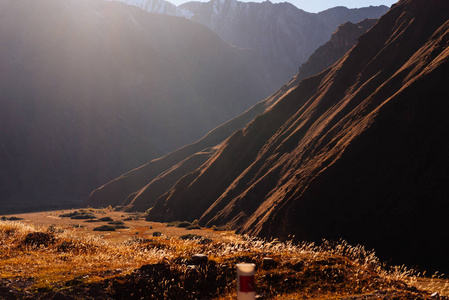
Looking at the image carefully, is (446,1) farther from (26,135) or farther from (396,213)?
(26,135)

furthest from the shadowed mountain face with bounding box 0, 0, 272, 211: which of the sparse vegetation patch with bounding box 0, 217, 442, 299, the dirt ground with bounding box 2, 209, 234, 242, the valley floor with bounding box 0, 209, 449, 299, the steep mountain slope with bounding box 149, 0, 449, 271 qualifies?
the valley floor with bounding box 0, 209, 449, 299

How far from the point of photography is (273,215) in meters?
38.6

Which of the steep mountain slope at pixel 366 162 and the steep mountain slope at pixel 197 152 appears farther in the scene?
the steep mountain slope at pixel 197 152

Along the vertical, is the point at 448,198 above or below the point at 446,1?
below

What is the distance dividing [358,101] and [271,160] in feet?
57.9

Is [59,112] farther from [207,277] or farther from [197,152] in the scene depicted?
[207,277]

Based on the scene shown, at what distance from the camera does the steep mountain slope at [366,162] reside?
28.8 m

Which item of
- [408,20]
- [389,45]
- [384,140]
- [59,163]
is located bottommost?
[59,163]

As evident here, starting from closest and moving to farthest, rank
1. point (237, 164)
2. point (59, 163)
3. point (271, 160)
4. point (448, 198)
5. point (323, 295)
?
point (323, 295)
point (448, 198)
point (271, 160)
point (237, 164)
point (59, 163)

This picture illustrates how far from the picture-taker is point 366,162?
115ft

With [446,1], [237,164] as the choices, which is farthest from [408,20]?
[237,164]

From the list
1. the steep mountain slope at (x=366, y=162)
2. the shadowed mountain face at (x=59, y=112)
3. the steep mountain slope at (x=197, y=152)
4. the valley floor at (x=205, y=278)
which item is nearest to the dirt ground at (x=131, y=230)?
the steep mountain slope at (x=366, y=162)

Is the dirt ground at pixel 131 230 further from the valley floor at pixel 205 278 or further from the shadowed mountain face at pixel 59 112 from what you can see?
the shadowed mountain face at pixel 59 112

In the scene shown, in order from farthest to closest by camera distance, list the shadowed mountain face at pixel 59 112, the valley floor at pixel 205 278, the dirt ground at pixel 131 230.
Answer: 1. the shadowed mountain face at pixel 59 112
2. the dirt ground at pixel 131 230
3. the valley floor at pixel 205 278
